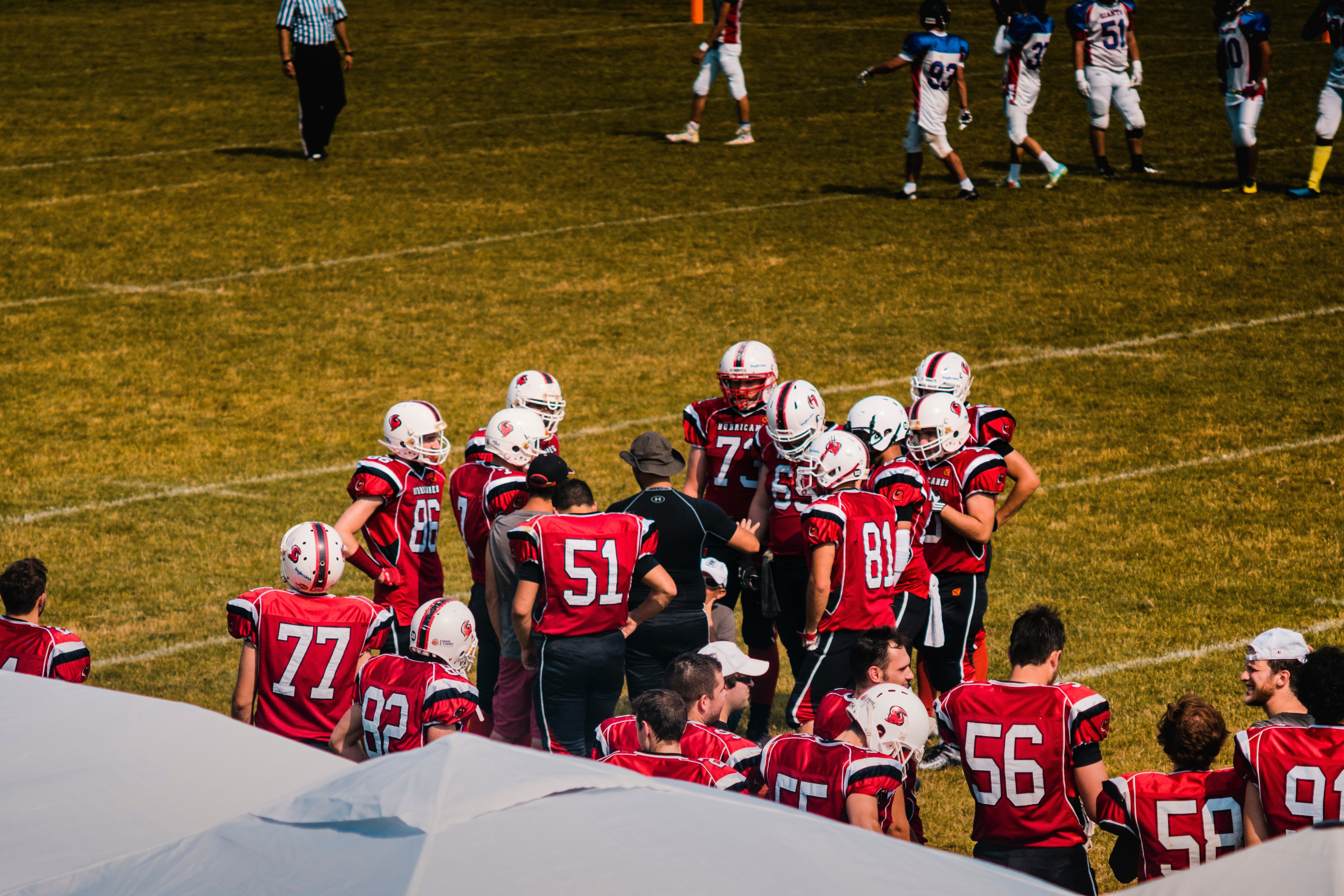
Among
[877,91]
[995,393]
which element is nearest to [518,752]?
[995,393]

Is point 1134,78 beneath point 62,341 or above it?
above

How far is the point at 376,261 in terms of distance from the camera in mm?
15992

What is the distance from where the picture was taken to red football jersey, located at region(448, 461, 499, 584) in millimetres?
6859

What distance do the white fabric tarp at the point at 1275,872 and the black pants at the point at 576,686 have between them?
3717 mm

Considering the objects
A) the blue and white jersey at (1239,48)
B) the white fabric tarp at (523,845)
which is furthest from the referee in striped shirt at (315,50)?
the white fabric tarp at (523,845)

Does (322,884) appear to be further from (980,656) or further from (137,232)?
(137,232)

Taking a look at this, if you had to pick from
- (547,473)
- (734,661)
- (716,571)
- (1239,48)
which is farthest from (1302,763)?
(1239,48)

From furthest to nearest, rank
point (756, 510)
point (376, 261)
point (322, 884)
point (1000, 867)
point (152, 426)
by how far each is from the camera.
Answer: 1. point (376, 261)
2. point (152, 426)
3. point (756, 510)
4. point (1000, 867)
5. point (322, 884)

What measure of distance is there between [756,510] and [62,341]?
937cm

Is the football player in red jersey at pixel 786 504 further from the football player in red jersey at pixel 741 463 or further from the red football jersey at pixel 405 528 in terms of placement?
the red football jersey at pixel 405 528

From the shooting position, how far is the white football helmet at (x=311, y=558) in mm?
5648

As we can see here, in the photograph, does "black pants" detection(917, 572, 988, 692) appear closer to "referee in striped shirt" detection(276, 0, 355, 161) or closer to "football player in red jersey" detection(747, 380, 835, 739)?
"football player in red jersey" detection(747, 380, 835, 739)

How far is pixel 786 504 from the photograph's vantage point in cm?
675

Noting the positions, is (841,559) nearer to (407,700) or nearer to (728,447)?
(728,447)
